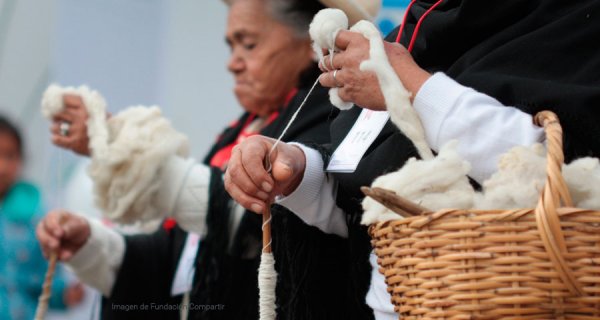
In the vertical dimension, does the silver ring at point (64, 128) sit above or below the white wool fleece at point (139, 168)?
above

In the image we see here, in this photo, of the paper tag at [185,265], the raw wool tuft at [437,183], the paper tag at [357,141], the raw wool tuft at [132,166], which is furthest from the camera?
the paper tag at [185,265]

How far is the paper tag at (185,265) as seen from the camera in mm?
2594

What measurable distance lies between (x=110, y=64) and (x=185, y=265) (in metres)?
1.75

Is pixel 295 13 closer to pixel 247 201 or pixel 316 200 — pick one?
pixel 316 200

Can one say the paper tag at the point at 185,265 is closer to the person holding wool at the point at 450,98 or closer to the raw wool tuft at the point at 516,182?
the person holding wool at the point at 450,98

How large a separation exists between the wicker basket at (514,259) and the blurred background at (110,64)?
2.84 m

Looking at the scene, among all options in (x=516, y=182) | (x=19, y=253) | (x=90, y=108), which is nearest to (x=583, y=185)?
(x=516, y=182)

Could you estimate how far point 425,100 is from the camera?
1.27 m

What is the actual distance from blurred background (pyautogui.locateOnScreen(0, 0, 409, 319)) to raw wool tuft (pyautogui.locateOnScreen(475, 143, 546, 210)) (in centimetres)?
282

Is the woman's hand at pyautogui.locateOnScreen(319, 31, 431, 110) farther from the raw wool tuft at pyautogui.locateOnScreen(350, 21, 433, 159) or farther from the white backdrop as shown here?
the white backdrop

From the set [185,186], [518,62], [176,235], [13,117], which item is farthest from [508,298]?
[13,117]

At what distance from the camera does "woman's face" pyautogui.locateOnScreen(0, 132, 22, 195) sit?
11.3ft

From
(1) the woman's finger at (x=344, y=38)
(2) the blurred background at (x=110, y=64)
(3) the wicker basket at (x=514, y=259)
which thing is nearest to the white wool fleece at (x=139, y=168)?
(1) the woman's finger at (x=344, y=38)

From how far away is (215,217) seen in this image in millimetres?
2275
